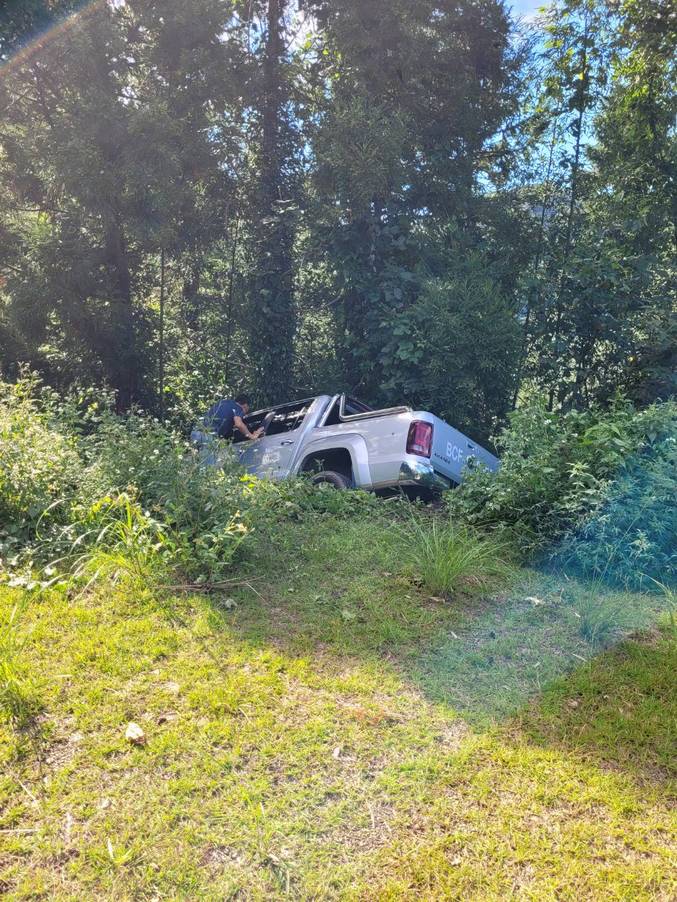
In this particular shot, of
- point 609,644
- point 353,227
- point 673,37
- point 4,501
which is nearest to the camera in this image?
point 609,644

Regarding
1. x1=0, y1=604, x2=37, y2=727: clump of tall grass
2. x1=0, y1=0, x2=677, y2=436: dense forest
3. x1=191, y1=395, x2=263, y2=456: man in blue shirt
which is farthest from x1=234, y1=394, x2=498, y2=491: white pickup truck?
x1=0, y1=604, x2=37, y2=727: clump of tall grass

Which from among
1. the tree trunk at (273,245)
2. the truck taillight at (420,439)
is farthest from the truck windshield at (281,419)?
the tree trunk at (273,245)

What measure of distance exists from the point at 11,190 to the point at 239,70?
16.6 ft

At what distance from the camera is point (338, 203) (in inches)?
442

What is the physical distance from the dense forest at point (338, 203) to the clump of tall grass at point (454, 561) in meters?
5.42

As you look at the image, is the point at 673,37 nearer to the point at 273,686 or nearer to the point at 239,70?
the point at 239,70

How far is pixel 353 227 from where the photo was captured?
36.9 ft

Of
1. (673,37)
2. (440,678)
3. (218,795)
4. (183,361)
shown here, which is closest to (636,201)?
(673,37)

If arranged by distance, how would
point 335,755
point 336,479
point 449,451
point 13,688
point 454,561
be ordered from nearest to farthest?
point 335,755 → point 13,688 → point 454,561 → point 449,451 → point 336,479

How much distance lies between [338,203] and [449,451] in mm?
6044

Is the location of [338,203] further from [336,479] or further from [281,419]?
[336,479]

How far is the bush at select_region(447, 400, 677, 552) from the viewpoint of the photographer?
16.8ft

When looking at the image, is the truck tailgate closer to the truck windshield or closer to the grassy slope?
the truck windshield

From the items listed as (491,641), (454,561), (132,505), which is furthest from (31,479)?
(491,641)
